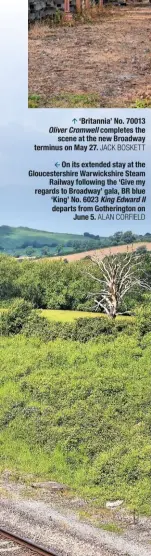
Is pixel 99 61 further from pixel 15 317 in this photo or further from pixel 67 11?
pixel 15 317

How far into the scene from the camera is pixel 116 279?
20.5 metres

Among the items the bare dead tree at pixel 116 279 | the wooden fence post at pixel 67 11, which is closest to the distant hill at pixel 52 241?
the bare dead tree at pixel 116 279

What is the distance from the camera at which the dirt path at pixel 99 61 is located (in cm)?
1914


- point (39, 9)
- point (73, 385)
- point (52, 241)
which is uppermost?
point (39, 9)

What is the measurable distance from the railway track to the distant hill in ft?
22.1

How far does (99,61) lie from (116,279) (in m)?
3.96

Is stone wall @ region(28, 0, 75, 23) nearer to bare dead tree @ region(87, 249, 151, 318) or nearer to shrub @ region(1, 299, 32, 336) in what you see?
bare dead tree @ region(87, 249, 151, 318)

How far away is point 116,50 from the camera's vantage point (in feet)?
63.6

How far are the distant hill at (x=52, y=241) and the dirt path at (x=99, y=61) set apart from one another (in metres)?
2.23

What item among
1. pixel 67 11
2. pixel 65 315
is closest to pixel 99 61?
pixel 67 11

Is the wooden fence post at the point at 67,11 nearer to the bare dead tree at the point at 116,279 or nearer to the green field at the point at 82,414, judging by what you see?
the bare dead tree at the point at 116,279

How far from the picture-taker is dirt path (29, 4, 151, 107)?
19141mm

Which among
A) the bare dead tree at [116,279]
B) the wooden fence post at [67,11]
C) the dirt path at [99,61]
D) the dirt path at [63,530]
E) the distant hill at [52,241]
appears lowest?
the dirt path at [63,530]

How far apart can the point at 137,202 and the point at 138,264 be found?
6.88ft
